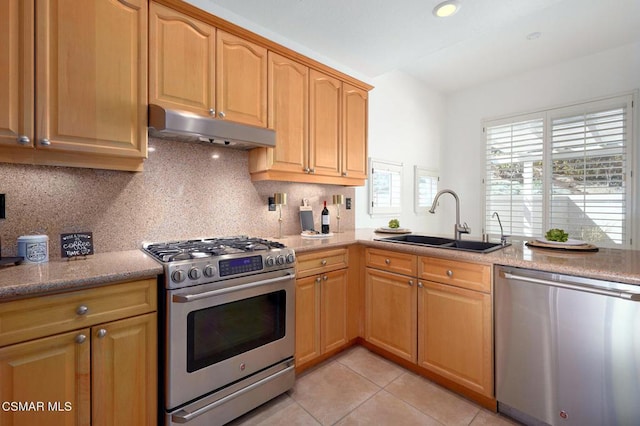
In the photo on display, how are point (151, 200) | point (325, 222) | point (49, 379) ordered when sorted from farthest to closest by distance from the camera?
point (325, 222), point (151, 200), point (49, 379)

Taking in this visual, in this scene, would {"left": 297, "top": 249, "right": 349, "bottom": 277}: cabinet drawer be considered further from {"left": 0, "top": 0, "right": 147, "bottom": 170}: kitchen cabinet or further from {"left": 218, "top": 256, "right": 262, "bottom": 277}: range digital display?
{"left": 0, "top": 0, "right": 147, "bottom": 170}: kitchen cabinet

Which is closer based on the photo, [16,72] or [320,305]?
[16,72]

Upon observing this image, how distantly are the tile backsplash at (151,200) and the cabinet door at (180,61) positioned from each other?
1.20 ft

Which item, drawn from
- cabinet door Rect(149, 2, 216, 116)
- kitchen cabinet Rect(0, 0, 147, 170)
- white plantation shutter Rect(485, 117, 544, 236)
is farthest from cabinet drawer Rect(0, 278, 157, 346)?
white plantation shutter Rect(485, 117, 544, 236)

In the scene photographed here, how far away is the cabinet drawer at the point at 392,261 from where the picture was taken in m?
2.08

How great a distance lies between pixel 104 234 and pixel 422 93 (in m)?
4.20

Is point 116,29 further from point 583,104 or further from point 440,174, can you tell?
point 583,104

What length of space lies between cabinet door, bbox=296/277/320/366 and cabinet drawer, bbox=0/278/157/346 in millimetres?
913

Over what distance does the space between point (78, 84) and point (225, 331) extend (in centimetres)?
145

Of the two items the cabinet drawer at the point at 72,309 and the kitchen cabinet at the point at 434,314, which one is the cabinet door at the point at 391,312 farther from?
the cabinet drawer at the point at 72,309

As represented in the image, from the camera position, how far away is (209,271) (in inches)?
58.6

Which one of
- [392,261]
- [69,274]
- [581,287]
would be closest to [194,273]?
[69,274]

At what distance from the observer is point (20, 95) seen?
1.34m

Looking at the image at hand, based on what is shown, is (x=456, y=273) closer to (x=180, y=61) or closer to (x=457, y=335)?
(x=457, y=335)
